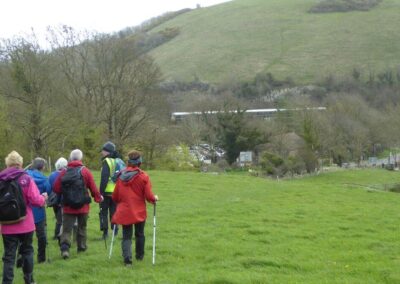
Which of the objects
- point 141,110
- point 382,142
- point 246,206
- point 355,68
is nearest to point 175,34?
point 355,68

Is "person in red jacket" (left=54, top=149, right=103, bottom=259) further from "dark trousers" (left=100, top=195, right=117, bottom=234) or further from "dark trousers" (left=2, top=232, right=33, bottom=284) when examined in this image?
"dark trousers" (left=2, top=232, right=33, bottom=284)

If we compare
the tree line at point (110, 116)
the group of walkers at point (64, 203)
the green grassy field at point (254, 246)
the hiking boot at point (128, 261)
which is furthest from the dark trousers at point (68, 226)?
the tree line at point (110, 116)

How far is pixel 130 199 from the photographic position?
10312 mm

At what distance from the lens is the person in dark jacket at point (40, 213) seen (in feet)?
34.5

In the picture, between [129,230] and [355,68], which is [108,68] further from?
[355,68]

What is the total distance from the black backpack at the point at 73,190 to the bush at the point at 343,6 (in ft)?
628

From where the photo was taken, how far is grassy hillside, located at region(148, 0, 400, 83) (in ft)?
511

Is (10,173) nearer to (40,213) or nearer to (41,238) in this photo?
(40,213)

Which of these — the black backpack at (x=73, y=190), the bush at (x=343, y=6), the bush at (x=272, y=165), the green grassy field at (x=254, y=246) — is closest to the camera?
the green grassy field at (x=254, y=246)

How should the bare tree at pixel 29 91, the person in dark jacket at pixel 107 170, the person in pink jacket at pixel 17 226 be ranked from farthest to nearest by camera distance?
1. the bare tree at pixel 29 91
2. the person in dark jacket at pixel 107 170
3. the person in pink jacket at pixel 17 226

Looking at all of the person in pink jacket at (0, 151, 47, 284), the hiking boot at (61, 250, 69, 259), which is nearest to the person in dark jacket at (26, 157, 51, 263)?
the hiking boot at (61, 250, 69, 259)

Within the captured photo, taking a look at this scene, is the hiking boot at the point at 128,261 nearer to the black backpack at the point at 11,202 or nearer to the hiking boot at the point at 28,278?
the hiking boot at the point at 28,278

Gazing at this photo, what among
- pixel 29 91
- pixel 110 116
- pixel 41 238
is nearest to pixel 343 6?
pixel 110 116

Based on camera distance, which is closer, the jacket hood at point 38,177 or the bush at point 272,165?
the jacket hood at point 38,177
